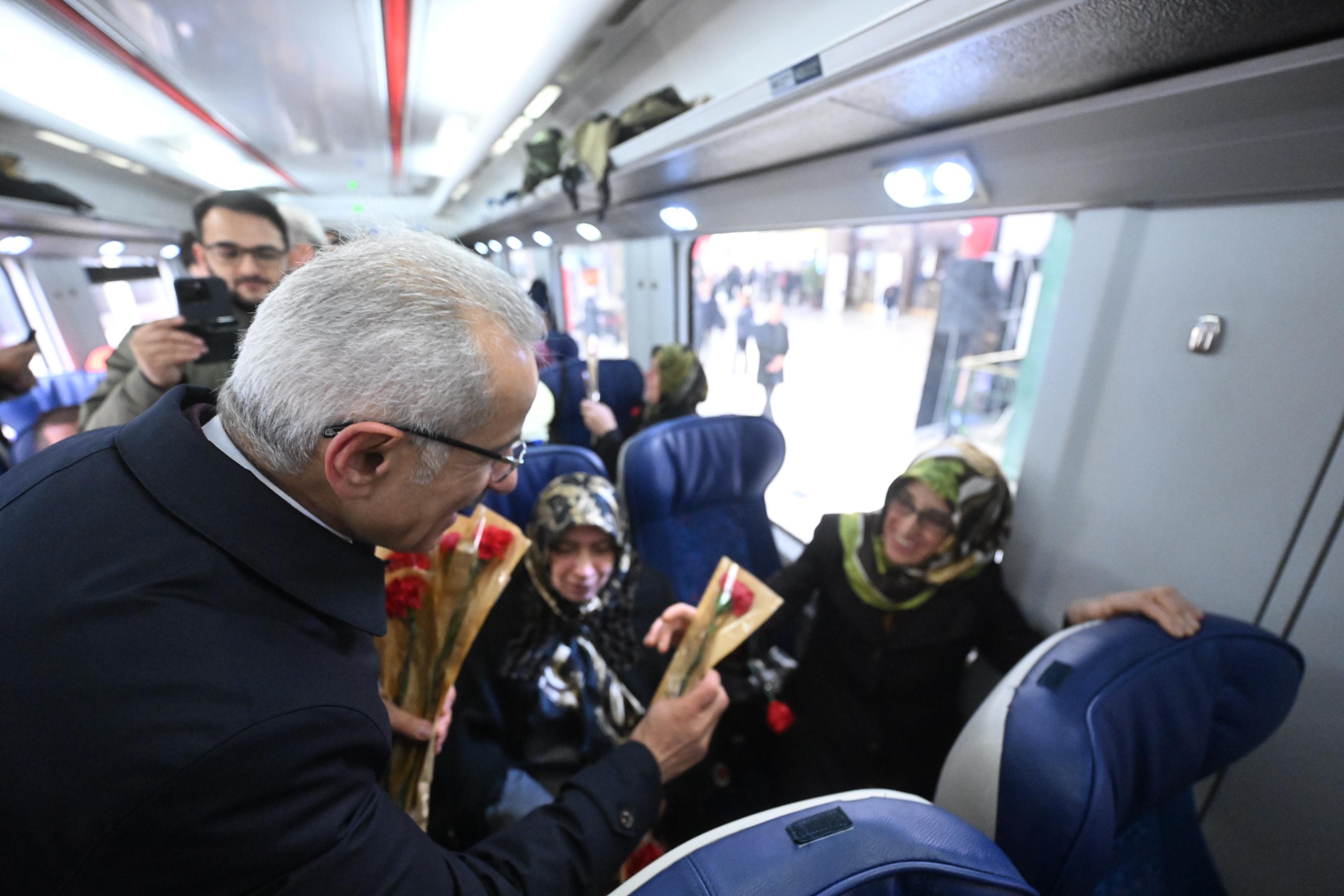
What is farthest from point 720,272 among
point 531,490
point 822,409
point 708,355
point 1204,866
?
point 1204,866

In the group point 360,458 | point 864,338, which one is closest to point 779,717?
point 360,458

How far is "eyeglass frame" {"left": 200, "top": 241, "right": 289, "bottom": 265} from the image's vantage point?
1902 mm

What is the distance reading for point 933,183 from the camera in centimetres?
160

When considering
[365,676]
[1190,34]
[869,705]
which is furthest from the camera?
[869,705]

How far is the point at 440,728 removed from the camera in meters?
1.27

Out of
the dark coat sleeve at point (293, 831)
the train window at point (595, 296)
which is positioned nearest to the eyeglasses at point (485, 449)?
the dark coat sleeve at point (293, 831)

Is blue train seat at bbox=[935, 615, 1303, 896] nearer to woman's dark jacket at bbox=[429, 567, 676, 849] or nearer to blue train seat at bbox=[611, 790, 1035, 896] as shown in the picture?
blue train seat at bbox=[611, 790, 1035, 896]

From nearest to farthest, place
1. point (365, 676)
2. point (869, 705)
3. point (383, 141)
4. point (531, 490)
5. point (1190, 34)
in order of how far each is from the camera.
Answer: point (365, 676), point (1190, 34), point (869, 705), point (531, 490), point (383, 141)

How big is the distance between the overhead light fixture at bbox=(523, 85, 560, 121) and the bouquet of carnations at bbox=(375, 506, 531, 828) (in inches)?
102

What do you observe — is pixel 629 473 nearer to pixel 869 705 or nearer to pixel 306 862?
pixel 869 705

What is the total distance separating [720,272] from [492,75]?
1745mm

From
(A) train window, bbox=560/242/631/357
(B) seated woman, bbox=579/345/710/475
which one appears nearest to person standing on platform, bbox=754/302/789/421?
(B) seated woman, bbox=579/345/710/475

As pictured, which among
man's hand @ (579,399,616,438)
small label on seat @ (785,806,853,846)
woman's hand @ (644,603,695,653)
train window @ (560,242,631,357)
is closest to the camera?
small label on seat @ (785,806,853,846)

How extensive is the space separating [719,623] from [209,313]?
182cm
